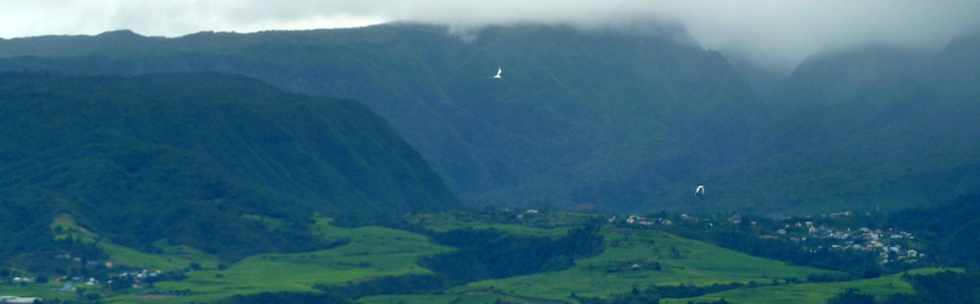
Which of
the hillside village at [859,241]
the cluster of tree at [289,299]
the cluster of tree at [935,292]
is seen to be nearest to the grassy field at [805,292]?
the cluster of tree at [935,292]

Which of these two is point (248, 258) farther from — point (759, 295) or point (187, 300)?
point (759, 295)

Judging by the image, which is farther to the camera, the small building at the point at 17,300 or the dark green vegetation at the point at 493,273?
the dark green vegetation at the point at 493,273

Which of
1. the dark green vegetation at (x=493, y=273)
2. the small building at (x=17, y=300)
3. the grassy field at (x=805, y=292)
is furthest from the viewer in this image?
the dark green vegetation at (x=493, y=273)

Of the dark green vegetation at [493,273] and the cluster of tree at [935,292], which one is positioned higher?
the dark green vegetation at [493,273]

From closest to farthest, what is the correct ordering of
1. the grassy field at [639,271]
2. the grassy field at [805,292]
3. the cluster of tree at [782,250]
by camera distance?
the grassy field at [805,292], the grassy field at [639,271], the cluster of tree at [782,250]

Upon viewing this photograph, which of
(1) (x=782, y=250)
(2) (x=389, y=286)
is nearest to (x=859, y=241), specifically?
(1) (x=782, y=250)

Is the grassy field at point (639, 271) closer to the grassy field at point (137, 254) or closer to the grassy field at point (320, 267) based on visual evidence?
the grassy field at point (320, 267)

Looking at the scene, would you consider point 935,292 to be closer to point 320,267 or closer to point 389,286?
point 389,286

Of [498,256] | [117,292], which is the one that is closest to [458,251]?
[498,256]
